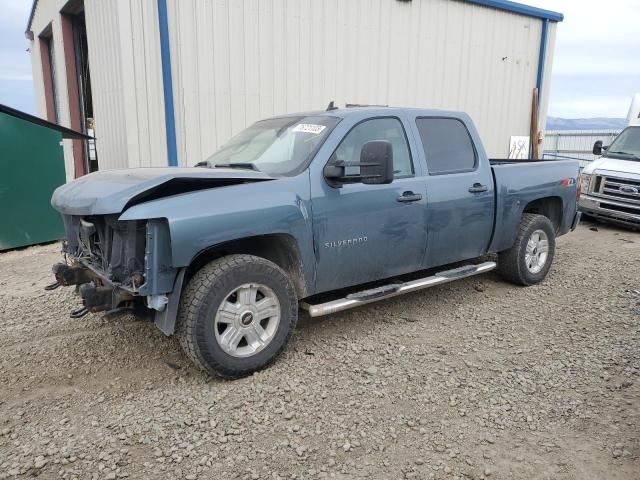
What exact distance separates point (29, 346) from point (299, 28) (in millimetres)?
6463

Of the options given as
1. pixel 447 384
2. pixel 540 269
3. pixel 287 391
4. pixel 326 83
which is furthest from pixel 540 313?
pixel 326 83

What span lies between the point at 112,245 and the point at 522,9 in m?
11.1

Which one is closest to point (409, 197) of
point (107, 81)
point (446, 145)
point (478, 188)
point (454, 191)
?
point (454, 191)

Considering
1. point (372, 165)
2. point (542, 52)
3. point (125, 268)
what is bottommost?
point (125, 268)

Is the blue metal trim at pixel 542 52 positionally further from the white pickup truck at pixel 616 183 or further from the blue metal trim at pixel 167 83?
the blue metal trim at pixel 167 83

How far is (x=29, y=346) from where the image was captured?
409cm

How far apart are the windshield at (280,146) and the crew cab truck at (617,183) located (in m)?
7.35

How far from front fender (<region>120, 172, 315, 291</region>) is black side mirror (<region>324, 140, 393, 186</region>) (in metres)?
0.23

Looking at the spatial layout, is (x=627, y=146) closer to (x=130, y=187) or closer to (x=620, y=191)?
(x=620, y=191)

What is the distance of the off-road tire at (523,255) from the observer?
554cm

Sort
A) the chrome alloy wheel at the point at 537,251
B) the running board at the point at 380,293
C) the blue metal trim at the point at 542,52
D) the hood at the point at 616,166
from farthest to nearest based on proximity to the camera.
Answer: the blue metal trim at the point at 542,52 → the hood at the point at 616,166 → the chrome alloy wheel at the point at 537,251 → the running board at the point at 380,293

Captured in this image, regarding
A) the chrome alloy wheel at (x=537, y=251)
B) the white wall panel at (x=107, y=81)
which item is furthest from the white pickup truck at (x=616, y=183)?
the white wall panel at (x=107, y=81)

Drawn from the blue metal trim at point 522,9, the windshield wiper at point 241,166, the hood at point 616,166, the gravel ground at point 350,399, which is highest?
the blue metal trim at point 522,9

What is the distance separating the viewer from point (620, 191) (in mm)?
9305
